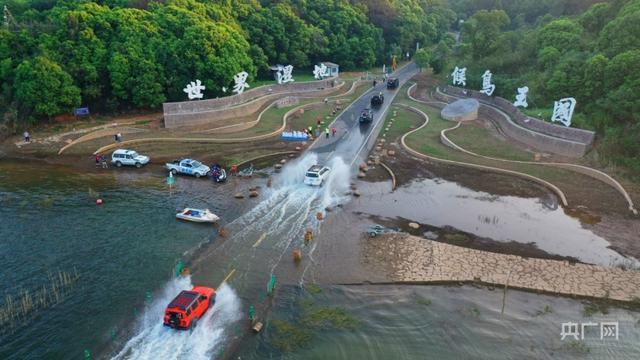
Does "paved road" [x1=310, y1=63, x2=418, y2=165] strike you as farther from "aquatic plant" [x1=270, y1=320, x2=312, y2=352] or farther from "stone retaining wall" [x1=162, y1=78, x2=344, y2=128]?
"aquatic plant" [x1=270, y1=320, x2=312, y2=352]

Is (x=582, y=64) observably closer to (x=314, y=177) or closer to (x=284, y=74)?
(x=314, y=177)

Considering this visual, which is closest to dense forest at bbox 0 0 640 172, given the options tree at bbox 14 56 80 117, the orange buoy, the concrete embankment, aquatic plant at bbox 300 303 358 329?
tree at bbox 14 56 80 117

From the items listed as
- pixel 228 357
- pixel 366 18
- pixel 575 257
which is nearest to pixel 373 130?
pixel 575 257

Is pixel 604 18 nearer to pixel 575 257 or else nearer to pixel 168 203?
pixel 575 257

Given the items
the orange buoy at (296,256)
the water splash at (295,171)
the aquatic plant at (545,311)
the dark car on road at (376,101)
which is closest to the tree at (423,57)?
the dark car on road at (376,101)

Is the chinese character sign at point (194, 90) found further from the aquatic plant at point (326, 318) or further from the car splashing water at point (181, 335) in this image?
the aquatic plant at point (326, 318)

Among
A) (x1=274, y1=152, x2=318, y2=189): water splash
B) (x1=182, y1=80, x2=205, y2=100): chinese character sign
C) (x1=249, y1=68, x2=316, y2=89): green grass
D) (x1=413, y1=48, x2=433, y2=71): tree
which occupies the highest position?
(x1=413, y1=48, x2=433, y2=71): tree

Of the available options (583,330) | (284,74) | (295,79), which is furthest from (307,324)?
(295,79)
